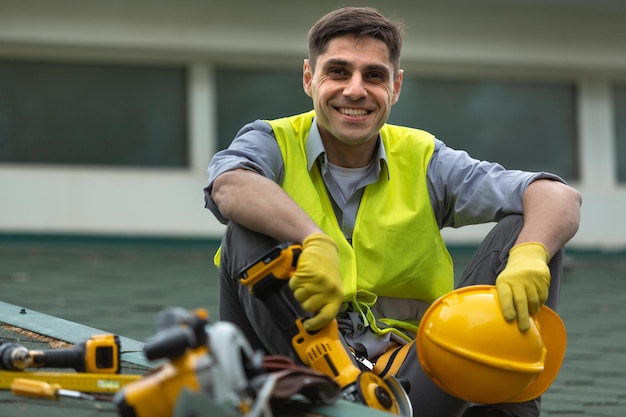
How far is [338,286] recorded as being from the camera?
277 cm

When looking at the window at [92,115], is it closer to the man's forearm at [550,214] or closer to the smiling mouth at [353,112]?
the smiling mouth at [353,112]

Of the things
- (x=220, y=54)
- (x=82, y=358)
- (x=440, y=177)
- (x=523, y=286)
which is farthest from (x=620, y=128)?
(x=82, y=358)

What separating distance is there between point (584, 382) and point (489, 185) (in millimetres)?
1349

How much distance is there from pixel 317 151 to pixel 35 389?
1108mm

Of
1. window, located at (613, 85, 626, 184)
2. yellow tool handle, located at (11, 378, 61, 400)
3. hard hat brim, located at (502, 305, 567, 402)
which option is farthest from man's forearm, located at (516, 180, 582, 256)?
window, located at (613, 85, 626, 184)

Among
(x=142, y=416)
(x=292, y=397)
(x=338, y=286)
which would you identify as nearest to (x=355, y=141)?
(x=338, y=286)

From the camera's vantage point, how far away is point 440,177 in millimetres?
3346

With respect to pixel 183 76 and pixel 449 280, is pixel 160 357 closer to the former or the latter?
pixel 449 280

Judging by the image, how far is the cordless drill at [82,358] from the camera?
278 centimetres

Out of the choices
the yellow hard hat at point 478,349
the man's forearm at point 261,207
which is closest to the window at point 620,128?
the yellow hard hat at point 478,349

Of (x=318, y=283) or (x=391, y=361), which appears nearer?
(x=318, y=283)

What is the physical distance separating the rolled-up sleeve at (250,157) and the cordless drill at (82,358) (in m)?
0.51

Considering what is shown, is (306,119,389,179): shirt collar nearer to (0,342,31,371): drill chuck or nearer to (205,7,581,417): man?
(205,7,581,417): man

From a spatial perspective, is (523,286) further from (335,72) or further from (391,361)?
(335,72)
